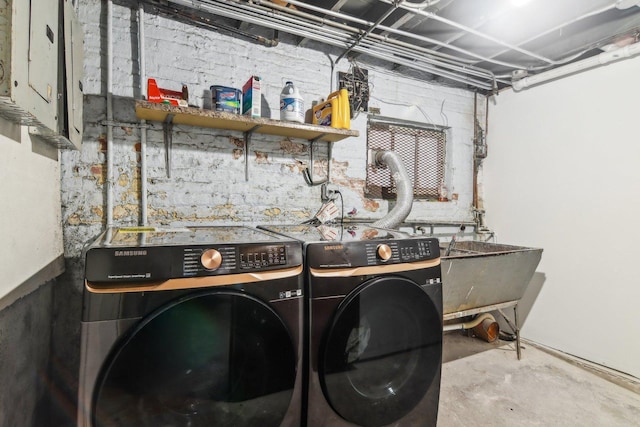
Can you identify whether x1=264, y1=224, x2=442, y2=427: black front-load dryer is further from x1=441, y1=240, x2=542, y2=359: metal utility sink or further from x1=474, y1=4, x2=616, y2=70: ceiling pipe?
x1=474, y1=4, x2=616, y2=70: ceiling pipe

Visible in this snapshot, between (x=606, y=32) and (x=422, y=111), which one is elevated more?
(x=606, y=32)

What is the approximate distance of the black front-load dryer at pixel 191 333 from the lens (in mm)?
950

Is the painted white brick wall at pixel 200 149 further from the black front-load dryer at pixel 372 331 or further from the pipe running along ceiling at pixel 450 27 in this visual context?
the black front-load dryer at pixel 372 331

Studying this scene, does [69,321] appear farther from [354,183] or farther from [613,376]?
[613,376]

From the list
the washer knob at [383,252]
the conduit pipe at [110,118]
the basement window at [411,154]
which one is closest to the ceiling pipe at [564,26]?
the basement window at [411,154]

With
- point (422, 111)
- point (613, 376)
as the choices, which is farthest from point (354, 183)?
point (613, 376)

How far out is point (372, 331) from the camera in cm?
136

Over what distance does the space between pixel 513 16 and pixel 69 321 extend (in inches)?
135

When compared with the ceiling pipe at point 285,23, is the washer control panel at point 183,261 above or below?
below

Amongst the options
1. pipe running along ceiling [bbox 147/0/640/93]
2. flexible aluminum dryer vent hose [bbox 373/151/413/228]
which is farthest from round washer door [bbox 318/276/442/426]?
pipe running along ceiling [bbox 147/0/640/93]

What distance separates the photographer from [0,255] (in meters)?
1.02

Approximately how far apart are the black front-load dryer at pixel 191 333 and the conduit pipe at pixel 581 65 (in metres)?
2.85

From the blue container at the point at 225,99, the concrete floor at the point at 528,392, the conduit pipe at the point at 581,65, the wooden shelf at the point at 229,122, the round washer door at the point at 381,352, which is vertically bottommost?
the concrete floor at the point at 528,392

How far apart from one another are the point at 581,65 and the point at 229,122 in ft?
9.25
